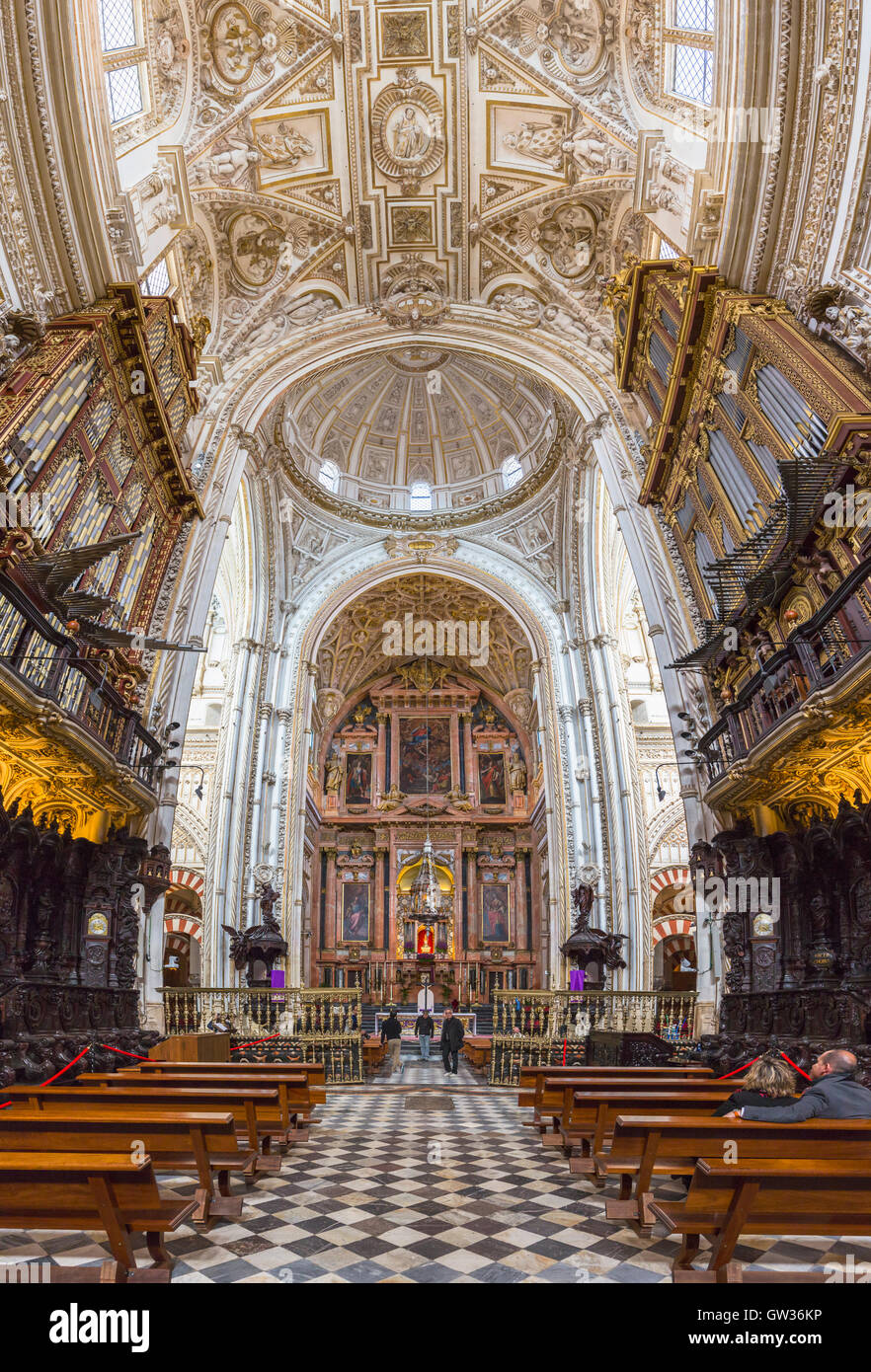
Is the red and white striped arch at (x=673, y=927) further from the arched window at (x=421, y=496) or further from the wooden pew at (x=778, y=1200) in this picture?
the wooden pew at (x=778, y=1200)

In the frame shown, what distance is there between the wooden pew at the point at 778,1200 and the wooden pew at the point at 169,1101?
12.4ft

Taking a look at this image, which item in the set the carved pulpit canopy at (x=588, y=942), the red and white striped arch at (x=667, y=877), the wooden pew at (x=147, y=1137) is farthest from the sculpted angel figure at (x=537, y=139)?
the wooden pew at (x=147, y=1137)

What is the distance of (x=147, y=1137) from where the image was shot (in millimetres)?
4723

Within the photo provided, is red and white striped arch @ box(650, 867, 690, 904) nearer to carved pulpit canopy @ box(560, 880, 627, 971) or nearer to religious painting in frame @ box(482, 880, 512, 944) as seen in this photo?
carved pulpit canopy @ box(560, 880, 627, 971)

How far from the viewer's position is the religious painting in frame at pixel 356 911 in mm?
32750

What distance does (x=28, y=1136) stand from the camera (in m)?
4.54

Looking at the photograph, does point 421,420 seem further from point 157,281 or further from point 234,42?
point 157,281

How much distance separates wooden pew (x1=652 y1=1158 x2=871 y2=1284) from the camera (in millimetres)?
3334

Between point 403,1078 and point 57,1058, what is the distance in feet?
26.1

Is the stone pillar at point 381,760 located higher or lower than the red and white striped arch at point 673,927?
higher

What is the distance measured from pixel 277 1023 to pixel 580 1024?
7.45 metres

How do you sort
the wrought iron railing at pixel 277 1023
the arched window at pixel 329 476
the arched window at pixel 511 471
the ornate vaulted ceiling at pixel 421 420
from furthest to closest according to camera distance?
the arched window at pixel 329 476 < the arched window at pixel 511 471 < the ornate vaulted ceiling at pixel 421 420 < the wrought iron railing at pixel 277 1023

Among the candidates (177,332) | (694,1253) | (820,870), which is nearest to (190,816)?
(177,332)

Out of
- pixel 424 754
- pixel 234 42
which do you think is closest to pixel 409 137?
pixel 234 42
